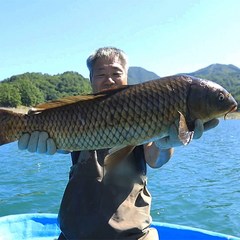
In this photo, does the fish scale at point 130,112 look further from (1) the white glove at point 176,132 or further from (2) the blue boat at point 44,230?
(2) the blue boat at point 44,230

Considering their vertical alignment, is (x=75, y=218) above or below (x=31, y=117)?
below

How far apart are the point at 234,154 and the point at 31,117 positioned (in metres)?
27.5

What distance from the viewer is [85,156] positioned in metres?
3.83

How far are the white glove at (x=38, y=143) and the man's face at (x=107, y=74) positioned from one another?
0.87 metres

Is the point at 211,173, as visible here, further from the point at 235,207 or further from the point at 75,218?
the point at 75,218

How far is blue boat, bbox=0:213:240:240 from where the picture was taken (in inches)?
246

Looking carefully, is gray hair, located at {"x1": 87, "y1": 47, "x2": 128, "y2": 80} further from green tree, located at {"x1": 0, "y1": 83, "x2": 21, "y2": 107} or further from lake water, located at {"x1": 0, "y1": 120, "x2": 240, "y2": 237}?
green tree, located at {"x1": 0, "y1": 83, "x2": 21, "y2": 107}

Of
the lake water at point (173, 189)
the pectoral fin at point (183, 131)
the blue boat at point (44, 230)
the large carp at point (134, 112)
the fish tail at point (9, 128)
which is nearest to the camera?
the pectoral fin at point (183, 131)

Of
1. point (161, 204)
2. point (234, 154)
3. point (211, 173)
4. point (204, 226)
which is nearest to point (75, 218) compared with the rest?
point (204, 226)

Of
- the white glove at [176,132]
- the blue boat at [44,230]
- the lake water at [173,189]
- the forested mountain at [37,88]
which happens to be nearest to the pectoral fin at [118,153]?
the white glove at [176,132]

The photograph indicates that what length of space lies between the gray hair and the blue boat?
3359mm

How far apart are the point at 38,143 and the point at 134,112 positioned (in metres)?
0.90

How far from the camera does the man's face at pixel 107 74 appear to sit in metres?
3.90

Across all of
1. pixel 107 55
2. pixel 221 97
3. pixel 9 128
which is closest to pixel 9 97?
pixel 107 55
